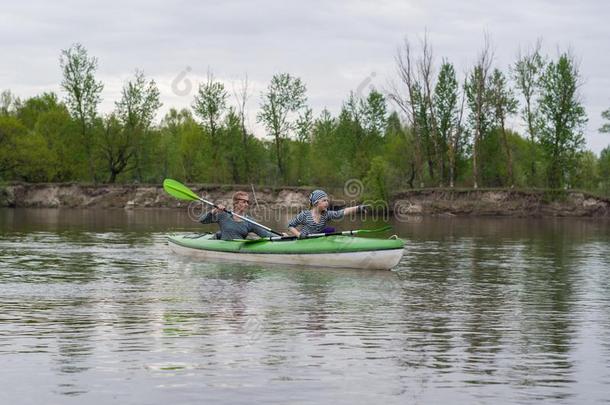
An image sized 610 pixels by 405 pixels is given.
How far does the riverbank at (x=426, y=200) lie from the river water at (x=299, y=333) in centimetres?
3711

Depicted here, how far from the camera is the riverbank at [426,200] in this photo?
5544 centimetres

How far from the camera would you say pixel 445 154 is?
59.7 m

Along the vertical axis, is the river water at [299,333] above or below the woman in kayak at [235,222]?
below

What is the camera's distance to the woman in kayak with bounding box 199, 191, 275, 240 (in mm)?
19500

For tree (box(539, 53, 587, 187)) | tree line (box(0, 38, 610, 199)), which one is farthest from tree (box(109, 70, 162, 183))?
tree (box(539, 53, 587, 187))

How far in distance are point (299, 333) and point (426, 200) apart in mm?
47036

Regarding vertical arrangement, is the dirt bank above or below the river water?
above

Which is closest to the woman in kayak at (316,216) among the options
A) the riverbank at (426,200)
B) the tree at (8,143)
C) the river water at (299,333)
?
the river water at (299,333)

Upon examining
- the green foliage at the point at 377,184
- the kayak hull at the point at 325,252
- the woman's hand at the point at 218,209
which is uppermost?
the green foliage at the point at 377,184

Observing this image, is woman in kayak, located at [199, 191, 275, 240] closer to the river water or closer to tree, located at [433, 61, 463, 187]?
the river water

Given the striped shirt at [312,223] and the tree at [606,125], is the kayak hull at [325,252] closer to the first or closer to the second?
the striped shirt at [312,223]

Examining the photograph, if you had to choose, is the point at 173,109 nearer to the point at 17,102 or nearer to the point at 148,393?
the point at 17,102

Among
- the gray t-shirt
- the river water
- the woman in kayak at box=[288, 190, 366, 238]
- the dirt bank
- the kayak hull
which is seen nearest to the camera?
the river water

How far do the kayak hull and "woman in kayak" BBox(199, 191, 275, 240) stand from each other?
541mm
